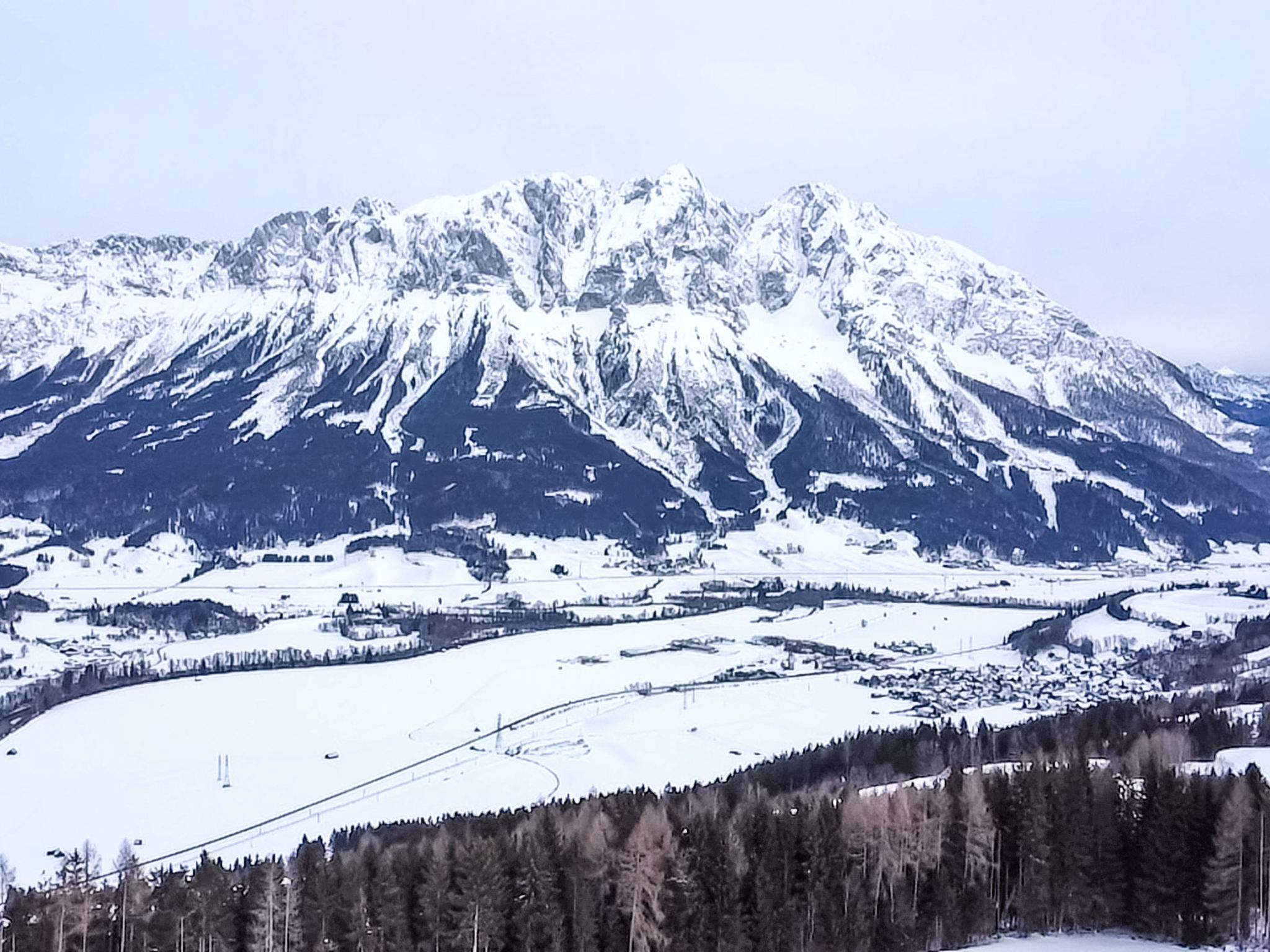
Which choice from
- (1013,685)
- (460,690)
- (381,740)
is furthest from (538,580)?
(381,740)

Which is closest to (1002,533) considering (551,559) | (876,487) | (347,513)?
(876,487)

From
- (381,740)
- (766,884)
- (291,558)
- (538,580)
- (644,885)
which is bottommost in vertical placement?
(381,740)

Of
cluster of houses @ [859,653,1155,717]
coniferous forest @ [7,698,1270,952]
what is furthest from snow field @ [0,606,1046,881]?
coniferous forest @ [7,698,1270,952]

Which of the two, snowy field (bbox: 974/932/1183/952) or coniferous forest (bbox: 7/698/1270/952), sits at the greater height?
coniferous forest (bbox: 7/698/1270/952)

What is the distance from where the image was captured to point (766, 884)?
30.9 m

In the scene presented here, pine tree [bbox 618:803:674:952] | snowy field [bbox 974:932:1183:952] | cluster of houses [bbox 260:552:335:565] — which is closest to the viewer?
snowy field [bbox 974:932:1183:952]

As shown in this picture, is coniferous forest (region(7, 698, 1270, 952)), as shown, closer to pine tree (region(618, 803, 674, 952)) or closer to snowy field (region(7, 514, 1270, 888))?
pine tree (region(618, 803, 674, 952))

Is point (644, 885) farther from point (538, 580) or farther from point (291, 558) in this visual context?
point (291, 558)

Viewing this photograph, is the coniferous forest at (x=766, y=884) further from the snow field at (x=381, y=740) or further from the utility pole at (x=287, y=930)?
the snow field at (x=381, y=740)

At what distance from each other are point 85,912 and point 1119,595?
391 feet

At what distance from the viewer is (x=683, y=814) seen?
3769 cm

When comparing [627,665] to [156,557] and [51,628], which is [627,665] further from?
[156,557]

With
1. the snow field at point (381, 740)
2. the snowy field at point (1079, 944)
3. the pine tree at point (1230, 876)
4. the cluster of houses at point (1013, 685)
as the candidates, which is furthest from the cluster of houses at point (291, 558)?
the pine tree at point (1230, 876)

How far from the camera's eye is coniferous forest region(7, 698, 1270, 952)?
29.5 m
